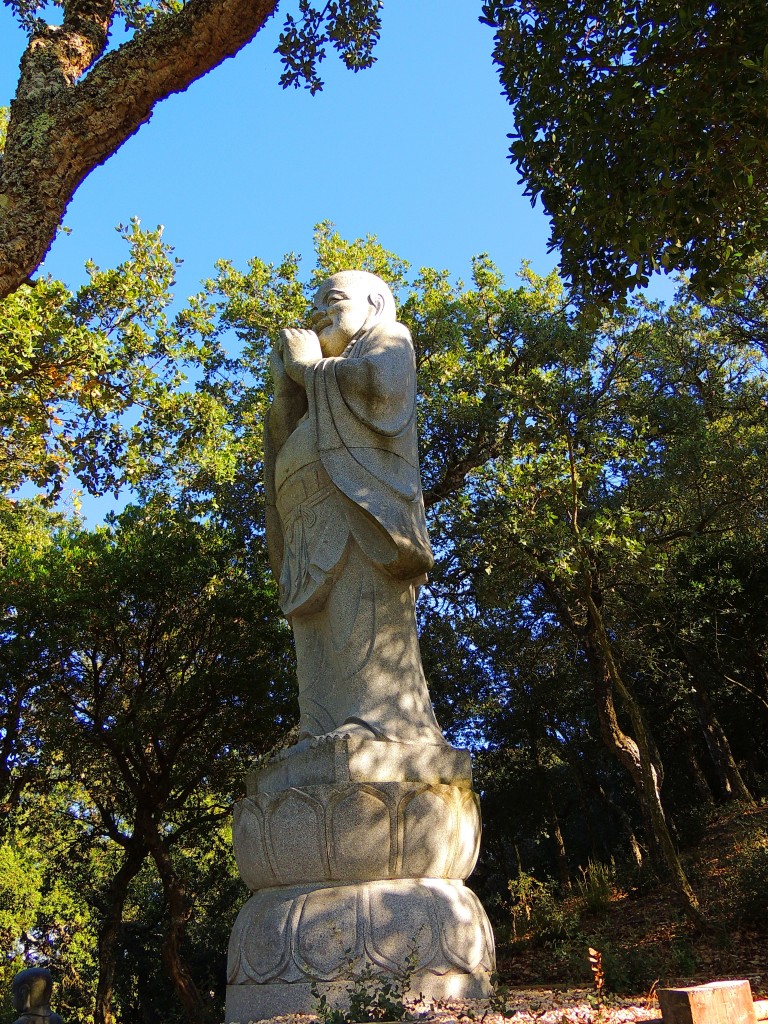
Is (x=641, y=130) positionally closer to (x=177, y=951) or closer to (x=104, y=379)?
(x=104, y=379)

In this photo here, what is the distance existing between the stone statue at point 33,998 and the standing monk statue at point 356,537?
5.64m

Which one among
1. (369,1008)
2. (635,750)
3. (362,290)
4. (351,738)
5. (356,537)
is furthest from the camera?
(635,750)

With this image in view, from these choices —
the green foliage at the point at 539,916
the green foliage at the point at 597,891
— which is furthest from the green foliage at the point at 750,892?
the green foliage at the point at 597,891

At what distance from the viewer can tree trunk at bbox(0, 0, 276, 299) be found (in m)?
4.81

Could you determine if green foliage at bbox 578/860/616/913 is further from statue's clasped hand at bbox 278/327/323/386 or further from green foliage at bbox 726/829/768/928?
statue's clasped hand at bbox 278/327/323/386

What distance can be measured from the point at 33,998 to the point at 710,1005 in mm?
8391

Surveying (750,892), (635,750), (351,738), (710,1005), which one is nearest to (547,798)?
(635,750)

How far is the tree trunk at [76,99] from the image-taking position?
4.81 m

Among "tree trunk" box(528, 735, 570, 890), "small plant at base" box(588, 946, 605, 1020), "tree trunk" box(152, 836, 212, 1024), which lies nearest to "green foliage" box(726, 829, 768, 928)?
"tree trunk" box(152, 836, 212, 1024)

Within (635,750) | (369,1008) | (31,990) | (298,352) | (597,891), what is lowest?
(369,1008)

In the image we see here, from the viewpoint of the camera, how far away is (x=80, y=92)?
16.7 feet

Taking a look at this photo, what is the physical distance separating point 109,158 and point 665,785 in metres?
21.3

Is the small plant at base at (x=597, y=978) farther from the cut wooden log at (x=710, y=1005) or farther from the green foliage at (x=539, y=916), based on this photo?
the green foliage at (x=539, y=916)

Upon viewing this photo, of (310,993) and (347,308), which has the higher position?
(347,308)
